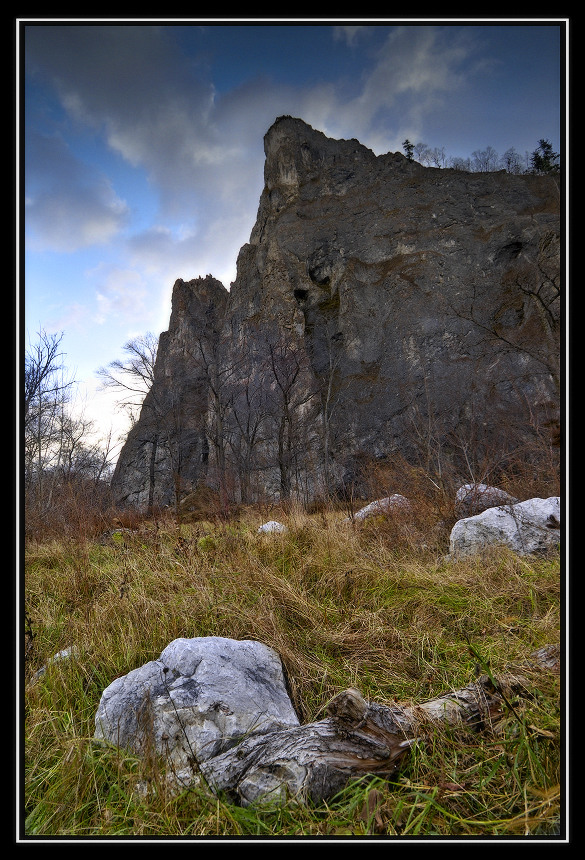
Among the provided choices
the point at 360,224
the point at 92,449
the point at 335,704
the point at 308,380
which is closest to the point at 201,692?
the point at 335,704

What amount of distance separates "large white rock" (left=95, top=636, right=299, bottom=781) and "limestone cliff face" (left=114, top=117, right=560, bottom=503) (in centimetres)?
1484

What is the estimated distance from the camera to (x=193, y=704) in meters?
1.63

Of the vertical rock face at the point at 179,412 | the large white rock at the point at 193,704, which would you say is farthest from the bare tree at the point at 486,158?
the vertical rock face at the point at 179,412

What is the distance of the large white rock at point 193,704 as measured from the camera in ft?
5.08

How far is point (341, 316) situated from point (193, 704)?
27.4 metres

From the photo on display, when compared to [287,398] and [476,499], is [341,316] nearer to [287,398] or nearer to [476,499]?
[287,398]

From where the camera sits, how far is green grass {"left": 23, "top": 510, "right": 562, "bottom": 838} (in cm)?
124

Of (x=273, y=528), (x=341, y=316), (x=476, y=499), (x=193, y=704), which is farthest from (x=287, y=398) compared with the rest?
(x=193, y=704)

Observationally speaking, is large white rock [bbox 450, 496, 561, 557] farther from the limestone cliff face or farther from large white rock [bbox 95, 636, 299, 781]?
the limestone cliff face

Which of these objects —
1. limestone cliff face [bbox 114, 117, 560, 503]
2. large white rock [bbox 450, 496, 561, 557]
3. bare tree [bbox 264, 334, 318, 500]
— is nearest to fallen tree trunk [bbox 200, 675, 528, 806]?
large white rock [bbox 450, 496, 561, 557]

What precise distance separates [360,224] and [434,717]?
105ft

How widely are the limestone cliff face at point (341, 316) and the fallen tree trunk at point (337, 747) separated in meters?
15.2

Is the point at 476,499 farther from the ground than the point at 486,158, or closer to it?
→ closer to it

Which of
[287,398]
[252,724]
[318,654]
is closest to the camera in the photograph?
[252,724]
